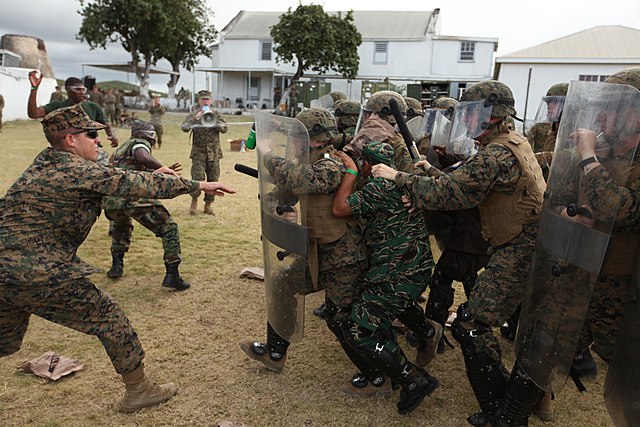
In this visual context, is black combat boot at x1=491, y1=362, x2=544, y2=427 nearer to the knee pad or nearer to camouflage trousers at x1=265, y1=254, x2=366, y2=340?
the knee pad

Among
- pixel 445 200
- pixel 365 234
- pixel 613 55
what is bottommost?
pixel 365 234

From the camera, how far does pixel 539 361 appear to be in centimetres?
279

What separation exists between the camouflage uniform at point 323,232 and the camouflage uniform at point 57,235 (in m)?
0.76

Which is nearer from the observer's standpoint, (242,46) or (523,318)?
(523,318)

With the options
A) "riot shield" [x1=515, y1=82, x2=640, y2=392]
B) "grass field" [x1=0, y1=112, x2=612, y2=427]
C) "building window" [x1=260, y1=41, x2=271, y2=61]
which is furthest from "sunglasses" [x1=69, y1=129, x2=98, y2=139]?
"building window" [x1=260, y1=41, x2=271, y2=61]

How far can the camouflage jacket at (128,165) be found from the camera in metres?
5.09

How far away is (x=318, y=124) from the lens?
3326 millimetres

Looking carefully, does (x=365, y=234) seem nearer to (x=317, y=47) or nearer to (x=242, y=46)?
(x=317, y=47)

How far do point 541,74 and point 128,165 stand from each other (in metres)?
25.5

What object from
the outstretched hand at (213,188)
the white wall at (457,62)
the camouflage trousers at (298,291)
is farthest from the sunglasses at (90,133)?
the white wall at (457,62)

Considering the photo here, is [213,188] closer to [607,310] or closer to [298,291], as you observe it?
[298,291]

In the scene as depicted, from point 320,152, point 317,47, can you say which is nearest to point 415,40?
point 317,47

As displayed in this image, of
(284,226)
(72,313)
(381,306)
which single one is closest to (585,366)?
(381,306)

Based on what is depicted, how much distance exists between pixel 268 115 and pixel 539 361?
2.12 m
